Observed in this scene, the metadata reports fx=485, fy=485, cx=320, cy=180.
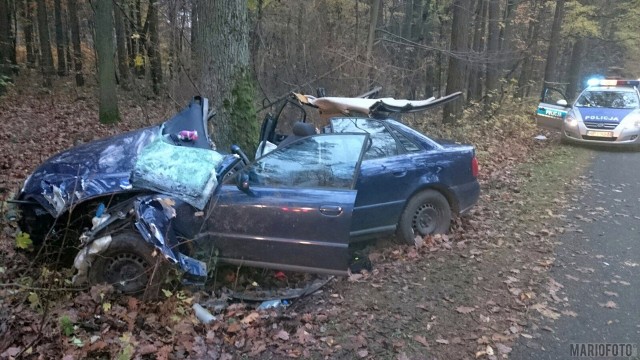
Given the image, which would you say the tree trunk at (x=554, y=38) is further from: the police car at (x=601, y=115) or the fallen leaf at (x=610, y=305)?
the fallen leaf at (x=610, y=305)

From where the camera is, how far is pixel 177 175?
15.7 feet

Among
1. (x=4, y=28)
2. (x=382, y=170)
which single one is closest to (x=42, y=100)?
(x=4, y=28)

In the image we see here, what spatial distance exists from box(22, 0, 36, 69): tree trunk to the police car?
22617 millimetres

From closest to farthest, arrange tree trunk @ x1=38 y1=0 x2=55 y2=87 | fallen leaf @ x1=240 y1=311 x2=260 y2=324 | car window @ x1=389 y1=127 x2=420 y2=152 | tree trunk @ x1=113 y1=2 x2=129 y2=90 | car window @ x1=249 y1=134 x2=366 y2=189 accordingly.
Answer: fallen leaf @ x1=240 y1=311 x2=260 y2=324 → car window @ x1=249 y1=134 x2=366 y2=189 → car window @ x1=389 y1=127 x2=420 y2=152 → tree trunk @ x1=38 y1=0 x2=55 y2=87 → tree trunk @ x1=113 y1=2 x2=129 y2=90

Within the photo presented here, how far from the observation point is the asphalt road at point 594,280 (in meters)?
4.04

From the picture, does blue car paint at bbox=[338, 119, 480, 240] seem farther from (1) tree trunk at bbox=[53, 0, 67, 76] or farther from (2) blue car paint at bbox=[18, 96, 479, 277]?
(1) tree trunk at bbox=[53, 0, 67, 76]

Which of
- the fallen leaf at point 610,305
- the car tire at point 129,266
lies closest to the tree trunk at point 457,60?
the fallen leaf at point 610,305

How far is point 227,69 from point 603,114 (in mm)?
10621

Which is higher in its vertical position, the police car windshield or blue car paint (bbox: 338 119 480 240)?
the police car windshield

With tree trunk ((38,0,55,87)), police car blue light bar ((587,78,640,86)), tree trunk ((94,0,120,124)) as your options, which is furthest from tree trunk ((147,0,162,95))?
police car blue light bar ((587,78,640,86))

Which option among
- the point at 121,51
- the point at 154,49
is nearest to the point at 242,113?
the point at 154,49

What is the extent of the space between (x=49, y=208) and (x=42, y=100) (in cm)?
1386

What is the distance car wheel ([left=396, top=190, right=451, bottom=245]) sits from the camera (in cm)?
593

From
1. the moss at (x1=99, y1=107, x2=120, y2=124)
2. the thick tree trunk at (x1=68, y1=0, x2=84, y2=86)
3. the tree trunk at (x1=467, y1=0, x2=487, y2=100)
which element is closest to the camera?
the moss at (x1=99, y1=107, x2=120, y2=124)
